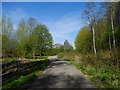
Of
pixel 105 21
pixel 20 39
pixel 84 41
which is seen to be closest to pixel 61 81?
pixel 20 39

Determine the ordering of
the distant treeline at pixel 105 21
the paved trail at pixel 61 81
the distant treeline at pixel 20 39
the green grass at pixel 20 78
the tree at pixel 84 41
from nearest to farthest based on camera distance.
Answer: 1. the paved trail at pixel 61 81
2. the green grass at pixel 20 78
3. the distant treeline at pixel 20 39
4. the distant treeline at pixel 105 21
5. the tree at pixel 84 41

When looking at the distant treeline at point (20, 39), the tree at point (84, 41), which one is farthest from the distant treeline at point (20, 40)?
the tree at point (84, 41)

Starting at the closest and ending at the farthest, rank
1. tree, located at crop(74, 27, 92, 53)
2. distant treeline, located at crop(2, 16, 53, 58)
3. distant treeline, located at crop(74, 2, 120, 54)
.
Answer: distant treeline, located at crop(2, 16, 53, 58), distant treeline, located at crop(74, 2, 120, 54), tree, located at crop(74, 27, 92, 53)

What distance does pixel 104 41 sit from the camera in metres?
20.5

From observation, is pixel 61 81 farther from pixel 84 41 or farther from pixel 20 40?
pixel 84 41

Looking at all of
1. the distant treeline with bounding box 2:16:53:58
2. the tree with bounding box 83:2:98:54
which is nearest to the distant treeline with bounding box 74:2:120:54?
the tree with bounding box 83:2:98:54

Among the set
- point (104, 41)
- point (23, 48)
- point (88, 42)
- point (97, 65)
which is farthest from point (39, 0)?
point (88, 42)

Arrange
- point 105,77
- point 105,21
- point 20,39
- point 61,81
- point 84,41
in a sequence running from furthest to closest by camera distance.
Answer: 1. point 84,41
2. point 105,21
3. point 20,39
4. point 105,77
5. point 61,81

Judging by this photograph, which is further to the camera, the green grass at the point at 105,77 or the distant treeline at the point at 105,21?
the distant treeline at the point at 105,21

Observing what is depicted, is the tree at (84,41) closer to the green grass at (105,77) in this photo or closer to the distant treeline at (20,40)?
the distant treeline at (20,40)

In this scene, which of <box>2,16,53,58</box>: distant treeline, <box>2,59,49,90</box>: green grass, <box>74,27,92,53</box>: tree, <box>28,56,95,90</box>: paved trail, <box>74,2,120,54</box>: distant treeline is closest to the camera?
<box>28,56,95,90</box>: paved trail

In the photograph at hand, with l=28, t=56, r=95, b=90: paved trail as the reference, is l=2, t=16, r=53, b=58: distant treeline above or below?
above

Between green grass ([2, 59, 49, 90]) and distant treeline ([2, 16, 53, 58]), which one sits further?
distant treeline ([2, 16, 53, 58])

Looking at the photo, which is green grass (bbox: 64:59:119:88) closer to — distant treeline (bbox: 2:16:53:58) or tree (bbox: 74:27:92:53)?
distant treeline (bbox: 2:16:53:58)
